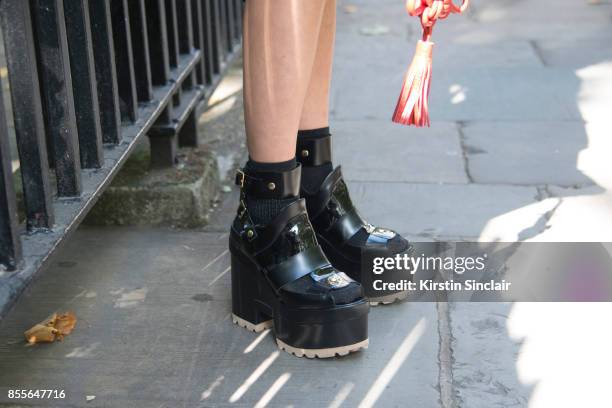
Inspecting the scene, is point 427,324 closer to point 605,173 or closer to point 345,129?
point 605,173

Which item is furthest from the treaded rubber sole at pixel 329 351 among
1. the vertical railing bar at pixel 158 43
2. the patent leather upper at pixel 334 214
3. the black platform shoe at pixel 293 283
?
the vertical railing bar at pixel 158 43

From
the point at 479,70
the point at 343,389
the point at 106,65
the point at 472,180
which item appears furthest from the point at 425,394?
the point at 479,70

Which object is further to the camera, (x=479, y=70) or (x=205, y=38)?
(x=479, y=70)

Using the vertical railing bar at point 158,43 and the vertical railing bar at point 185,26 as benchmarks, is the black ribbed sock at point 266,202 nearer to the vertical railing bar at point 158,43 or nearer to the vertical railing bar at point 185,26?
the vertical railing bar at point 158,43

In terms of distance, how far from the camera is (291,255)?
1739 millimetres

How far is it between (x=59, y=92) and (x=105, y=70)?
0.27 m

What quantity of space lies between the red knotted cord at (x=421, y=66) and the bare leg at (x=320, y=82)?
195 mm

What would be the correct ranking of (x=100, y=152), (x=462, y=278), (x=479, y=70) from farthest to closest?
(x=479, y=70) < (x=462, y=278) < (x=100, y=152)

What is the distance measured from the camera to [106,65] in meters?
1.83

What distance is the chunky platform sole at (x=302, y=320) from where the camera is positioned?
5.52 ft

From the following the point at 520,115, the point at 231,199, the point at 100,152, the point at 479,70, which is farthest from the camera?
the point at 479,70

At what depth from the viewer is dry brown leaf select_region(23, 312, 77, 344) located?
1765 mm

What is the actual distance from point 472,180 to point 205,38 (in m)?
0.94

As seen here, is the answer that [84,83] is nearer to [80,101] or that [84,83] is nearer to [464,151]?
[80,101]
